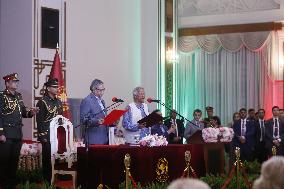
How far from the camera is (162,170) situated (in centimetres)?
799

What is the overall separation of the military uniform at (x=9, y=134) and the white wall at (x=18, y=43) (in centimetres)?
263

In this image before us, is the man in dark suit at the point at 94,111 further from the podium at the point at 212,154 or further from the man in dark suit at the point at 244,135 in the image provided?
the man in dark suit at the point at 244,135

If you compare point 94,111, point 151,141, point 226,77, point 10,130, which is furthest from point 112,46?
point 151,141

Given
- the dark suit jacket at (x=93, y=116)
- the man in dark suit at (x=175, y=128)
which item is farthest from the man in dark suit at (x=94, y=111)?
the man in dark suit at (x=175, y=128)

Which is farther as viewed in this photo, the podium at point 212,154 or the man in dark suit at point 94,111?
the podium at point 212,154

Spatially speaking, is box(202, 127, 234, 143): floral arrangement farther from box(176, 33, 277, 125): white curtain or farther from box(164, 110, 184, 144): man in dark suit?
box(176, 33, 277, 125): white curtain

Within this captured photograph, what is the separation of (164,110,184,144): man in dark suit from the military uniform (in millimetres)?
3921

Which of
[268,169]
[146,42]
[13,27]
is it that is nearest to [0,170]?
[13,27]

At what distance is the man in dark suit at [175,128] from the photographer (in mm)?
12172

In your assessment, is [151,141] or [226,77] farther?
[226,77]

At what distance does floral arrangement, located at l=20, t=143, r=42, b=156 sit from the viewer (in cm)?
937

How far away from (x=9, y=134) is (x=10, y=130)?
2.3 inches

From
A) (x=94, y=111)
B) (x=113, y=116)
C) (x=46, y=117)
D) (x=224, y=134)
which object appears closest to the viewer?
(x=113, y=116)

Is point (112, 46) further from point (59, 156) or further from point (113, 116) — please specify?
point (113, 116)
